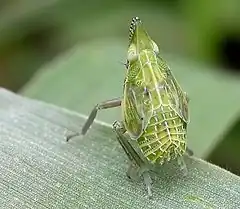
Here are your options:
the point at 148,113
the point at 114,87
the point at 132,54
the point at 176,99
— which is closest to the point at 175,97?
the point at 176,99

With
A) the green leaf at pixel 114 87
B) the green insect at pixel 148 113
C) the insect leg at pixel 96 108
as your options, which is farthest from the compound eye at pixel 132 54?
the green leaf at pixel 114 87

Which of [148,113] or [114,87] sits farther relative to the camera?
[114,87]

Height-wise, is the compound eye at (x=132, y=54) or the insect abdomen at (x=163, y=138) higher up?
the compound eye at (x=132, y=54)

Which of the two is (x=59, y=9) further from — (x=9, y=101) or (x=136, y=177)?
(x=136, y=177)

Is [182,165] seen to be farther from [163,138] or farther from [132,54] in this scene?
[132,54]

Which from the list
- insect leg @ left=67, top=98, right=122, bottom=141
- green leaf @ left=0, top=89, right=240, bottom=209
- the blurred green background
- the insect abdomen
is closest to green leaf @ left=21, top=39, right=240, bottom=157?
the blurred green background

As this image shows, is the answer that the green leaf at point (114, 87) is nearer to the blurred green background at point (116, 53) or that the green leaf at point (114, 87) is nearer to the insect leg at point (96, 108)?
the blurred green background at point (116, 53)
